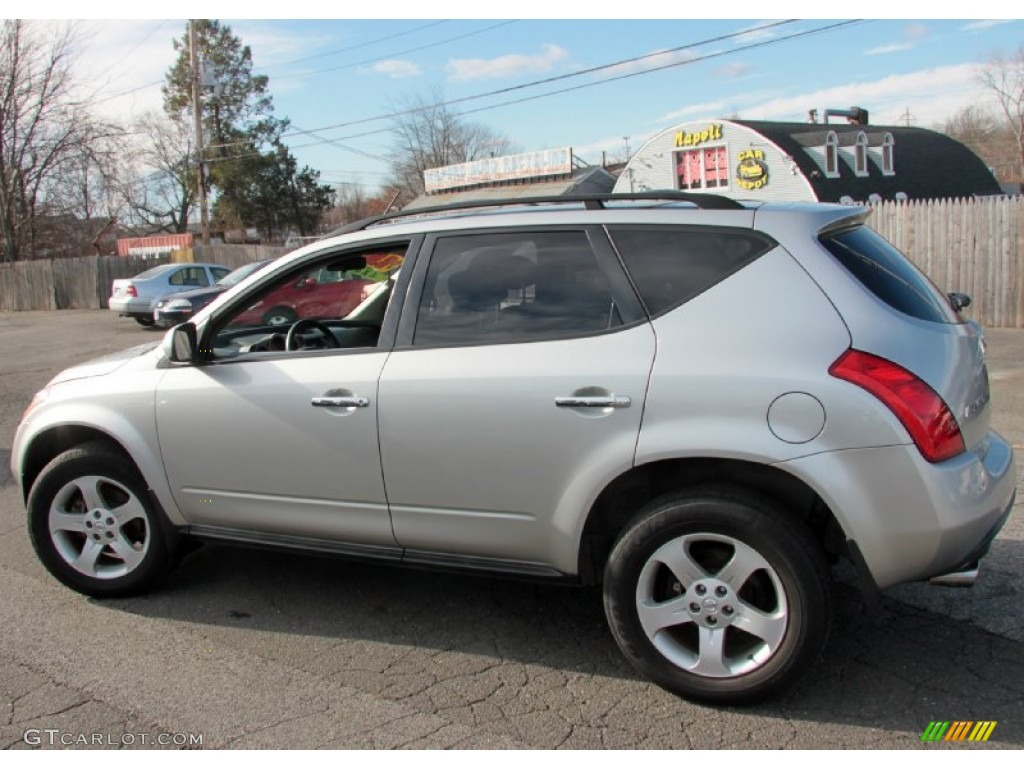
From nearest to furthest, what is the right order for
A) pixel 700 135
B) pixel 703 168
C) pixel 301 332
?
1. pixel 301 332
2. pixel 700 135
3. pixel 703 168

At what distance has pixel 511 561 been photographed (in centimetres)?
334

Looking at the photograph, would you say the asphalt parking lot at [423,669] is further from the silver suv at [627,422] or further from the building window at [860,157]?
the building window at [860,157]

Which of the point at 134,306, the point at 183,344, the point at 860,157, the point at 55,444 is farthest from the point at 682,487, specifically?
the point at 860,157

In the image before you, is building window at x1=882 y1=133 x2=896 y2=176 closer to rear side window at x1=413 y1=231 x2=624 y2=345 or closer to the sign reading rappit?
the sign reading rappit

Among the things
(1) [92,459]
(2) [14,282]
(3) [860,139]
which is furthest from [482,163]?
(1) [92,459]

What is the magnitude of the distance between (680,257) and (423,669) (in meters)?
1.89

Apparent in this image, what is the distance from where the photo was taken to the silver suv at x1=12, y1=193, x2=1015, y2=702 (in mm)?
2812

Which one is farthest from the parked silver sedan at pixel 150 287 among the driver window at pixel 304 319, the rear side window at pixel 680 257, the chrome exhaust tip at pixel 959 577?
the chrome exhaust tip at pixel 959 577

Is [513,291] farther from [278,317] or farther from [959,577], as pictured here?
[278,317]

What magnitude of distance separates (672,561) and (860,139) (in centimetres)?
3921

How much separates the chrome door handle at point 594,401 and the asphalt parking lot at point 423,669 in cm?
107

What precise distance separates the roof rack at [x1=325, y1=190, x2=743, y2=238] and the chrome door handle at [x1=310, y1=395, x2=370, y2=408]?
31.4 inches

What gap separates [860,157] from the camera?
37.2 m

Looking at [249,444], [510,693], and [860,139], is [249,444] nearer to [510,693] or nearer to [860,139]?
[510,693]
